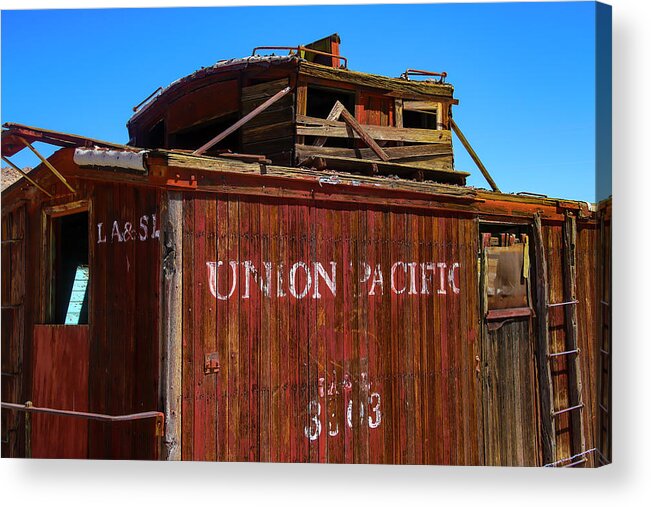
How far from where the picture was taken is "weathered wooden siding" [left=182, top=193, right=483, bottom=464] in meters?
7.09

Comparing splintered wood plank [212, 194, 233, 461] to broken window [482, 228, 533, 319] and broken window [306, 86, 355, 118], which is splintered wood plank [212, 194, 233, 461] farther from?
broken window [482, 228, 533, 319]

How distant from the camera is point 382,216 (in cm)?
843

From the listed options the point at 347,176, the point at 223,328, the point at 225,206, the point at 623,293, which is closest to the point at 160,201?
the point at 225,206

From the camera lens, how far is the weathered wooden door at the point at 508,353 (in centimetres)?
941

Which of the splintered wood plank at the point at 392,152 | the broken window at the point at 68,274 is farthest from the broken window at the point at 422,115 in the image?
the broken window at the point at 68,274

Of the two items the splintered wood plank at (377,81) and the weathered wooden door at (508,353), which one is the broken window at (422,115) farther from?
the weathered wooden door at (508,353)

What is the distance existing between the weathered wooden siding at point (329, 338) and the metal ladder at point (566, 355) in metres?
1.45

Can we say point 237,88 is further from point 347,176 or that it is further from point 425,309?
point 425,309

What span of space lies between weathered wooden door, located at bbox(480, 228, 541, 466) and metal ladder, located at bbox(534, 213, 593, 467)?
0.16 m

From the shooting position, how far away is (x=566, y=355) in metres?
10.6

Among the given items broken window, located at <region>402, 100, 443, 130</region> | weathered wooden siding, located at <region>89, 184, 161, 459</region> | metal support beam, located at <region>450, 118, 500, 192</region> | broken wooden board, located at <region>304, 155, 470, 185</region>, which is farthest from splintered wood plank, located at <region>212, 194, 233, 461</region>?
metal support beam, located at <region>450, 118, 500, 192</region>

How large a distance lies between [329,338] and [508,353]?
10.2ft

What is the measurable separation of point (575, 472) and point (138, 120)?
8187 mm

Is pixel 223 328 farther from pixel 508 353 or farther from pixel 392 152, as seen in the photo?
pixel 508 353
